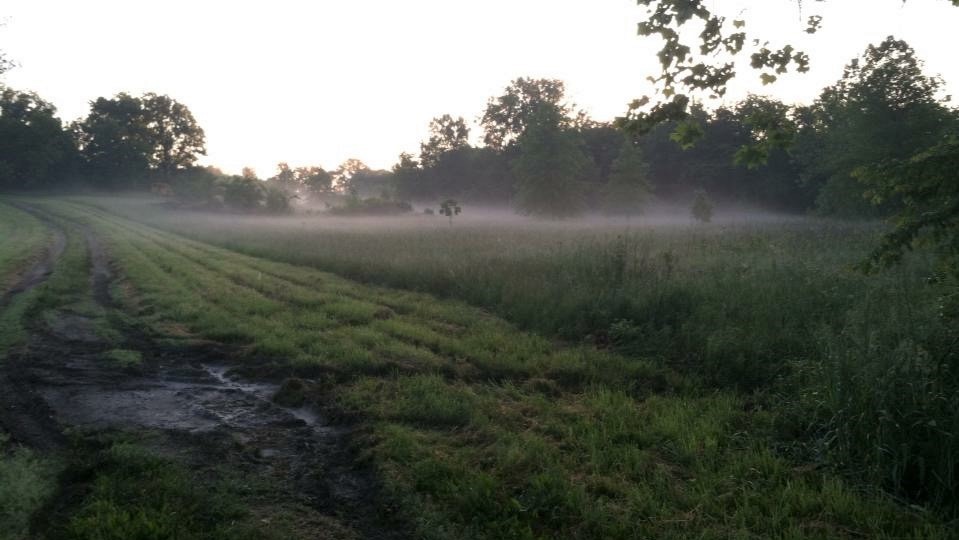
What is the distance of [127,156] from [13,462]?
9199cm

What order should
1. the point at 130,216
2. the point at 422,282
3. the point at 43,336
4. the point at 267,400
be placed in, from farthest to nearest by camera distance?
the point at 130,216, the point at 422,282, the point at 43,336, the point at 267,400

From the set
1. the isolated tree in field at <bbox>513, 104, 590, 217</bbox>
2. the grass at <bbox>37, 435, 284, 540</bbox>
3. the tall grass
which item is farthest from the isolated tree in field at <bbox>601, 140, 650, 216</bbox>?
the grass at <bbox>37, 435, 284, 540</bbox>

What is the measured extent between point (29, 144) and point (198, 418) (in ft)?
281

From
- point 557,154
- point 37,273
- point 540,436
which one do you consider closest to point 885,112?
point 557,154

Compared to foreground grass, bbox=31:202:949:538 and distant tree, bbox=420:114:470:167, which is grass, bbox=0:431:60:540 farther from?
distant tree, bbox=420:114:470:167

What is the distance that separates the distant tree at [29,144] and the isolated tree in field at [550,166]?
64147 mm

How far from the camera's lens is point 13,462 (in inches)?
161

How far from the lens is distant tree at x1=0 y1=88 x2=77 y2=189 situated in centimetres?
6819

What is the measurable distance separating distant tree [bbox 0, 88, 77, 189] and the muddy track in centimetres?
7946

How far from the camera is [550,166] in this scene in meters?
42.8

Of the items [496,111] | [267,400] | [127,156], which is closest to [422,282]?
[267,400]

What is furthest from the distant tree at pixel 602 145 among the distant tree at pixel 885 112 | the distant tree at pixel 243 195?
the distant tree at pixel 885 112

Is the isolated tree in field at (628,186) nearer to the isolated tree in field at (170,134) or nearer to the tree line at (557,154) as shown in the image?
the tree line at (557,154)

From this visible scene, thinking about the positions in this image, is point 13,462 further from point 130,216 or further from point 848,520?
point 130,216
